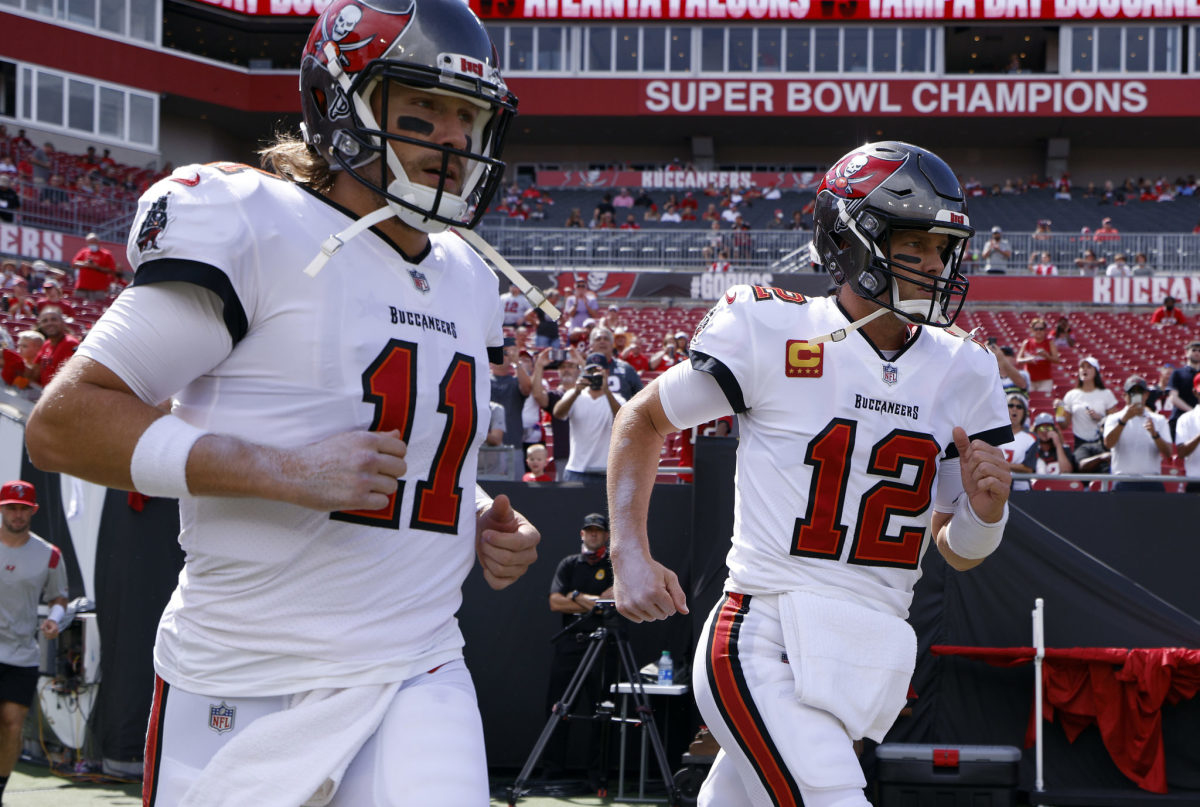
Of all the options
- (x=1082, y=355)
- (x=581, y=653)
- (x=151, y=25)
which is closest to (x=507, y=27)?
(x=151, y=25)

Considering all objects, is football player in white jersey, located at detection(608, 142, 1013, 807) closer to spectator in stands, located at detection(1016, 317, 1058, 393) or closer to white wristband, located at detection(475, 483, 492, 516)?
white wristband, located at detection(475, 483, 492, 516)

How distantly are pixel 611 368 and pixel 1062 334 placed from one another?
896 cm

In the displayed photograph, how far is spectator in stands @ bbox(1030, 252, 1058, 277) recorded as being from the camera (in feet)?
88.1

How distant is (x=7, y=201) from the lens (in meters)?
27.3

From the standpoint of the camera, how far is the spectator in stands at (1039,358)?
13.7 metres

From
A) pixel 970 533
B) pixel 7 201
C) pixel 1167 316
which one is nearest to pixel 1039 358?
pixel 1167 316

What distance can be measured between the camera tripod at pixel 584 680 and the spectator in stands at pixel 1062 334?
11037 mm

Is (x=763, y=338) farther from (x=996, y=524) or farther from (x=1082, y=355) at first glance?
(x=1082, y=355)

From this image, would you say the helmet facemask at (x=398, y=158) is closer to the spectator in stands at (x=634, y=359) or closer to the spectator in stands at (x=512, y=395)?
the spectator in stands at (x=512, y=395)

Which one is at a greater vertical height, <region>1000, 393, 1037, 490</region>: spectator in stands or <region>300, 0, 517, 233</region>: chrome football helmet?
<region>300, 0, 517, 233</region>: chrome football helmet

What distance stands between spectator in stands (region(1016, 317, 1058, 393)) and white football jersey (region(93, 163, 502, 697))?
12126 millimetres

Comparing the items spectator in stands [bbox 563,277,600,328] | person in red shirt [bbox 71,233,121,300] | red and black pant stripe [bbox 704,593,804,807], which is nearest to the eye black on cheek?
red and black pant stripe [bbox 704,593,804,807]

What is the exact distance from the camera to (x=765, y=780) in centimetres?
344

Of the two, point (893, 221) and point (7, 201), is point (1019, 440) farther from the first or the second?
point (7, 201)
